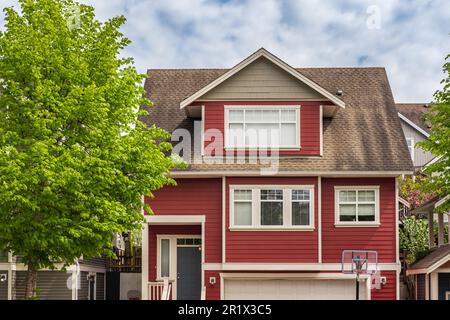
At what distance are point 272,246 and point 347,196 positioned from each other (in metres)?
3.37

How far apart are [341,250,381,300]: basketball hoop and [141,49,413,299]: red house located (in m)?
A: 0.28

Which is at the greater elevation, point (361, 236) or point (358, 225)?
point (358, 225)

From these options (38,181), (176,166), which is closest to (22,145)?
(38,181)

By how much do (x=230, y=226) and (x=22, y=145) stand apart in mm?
8272

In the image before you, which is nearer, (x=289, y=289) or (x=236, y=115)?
(x=289, y=289)

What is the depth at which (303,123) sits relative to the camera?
3002 cm

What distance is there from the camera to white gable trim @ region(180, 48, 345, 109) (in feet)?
97.2

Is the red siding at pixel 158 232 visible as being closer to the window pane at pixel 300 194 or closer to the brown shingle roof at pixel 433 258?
the window pane at pixel 300 194

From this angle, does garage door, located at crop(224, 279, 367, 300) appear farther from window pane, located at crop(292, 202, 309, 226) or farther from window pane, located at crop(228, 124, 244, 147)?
window pane, located at crop(228, 124, 244, 147)

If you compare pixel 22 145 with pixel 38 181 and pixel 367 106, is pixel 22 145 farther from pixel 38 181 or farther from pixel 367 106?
pixel 367 106

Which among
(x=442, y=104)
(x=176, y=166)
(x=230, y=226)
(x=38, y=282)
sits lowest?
(x=38, y=282)

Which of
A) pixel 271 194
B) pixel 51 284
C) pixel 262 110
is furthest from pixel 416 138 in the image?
pixel 51 284

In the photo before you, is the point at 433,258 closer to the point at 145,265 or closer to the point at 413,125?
the point at 145,265
